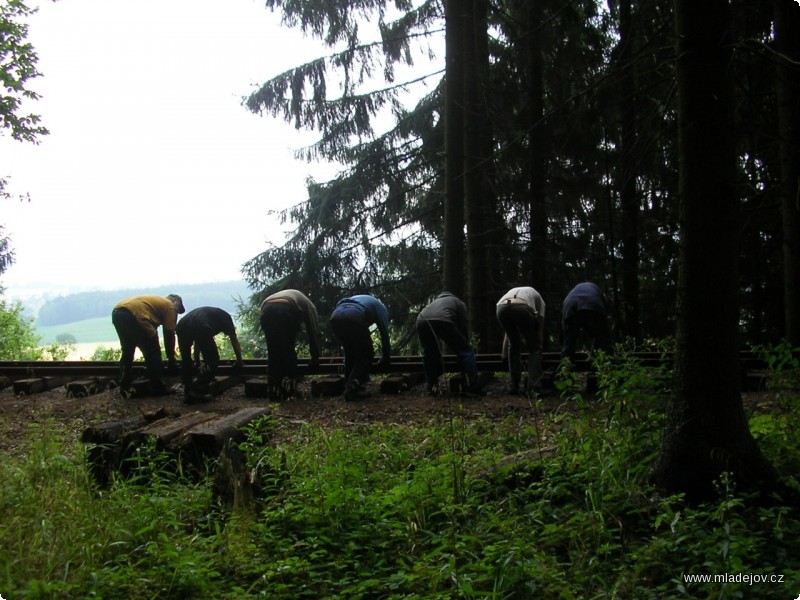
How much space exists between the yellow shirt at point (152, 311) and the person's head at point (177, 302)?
5 centimetres

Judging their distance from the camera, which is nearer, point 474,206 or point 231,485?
point 231,485

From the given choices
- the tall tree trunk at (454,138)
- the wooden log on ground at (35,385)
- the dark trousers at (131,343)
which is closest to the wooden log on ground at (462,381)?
the tall tree trunk at (454,138)

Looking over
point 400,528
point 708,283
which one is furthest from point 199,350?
point 708,283

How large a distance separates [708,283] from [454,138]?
8925mm

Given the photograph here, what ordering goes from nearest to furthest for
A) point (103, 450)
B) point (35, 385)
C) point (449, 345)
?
1. point (103, 450)
2. point (449, 345)
3. point (35, 385)

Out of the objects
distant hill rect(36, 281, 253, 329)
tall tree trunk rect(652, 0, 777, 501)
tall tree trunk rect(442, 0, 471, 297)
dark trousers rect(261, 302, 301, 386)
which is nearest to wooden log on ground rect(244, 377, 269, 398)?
dark trousers rect(261, 302, 301, 386)

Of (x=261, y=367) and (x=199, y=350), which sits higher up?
(x=199, y=350)

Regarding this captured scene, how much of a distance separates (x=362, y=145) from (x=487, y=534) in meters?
13.6

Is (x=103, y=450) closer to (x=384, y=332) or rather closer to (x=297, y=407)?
(x=297, y=407)

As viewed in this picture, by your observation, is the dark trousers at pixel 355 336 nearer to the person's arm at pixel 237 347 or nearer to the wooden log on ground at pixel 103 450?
the person's arm at pixel 237 347

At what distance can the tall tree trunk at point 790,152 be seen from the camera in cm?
792

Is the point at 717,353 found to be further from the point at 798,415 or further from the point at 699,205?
the point at 798,415

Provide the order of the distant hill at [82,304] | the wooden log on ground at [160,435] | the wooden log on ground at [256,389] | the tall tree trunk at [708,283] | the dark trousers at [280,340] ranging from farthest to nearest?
the distant hill at [82,304], the wooden log on ground at [256,389], the dark trousers at [280,340], the wooden log on ground at [160,435], the tall tree trunk at [708,283]

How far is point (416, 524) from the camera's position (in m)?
4.54
